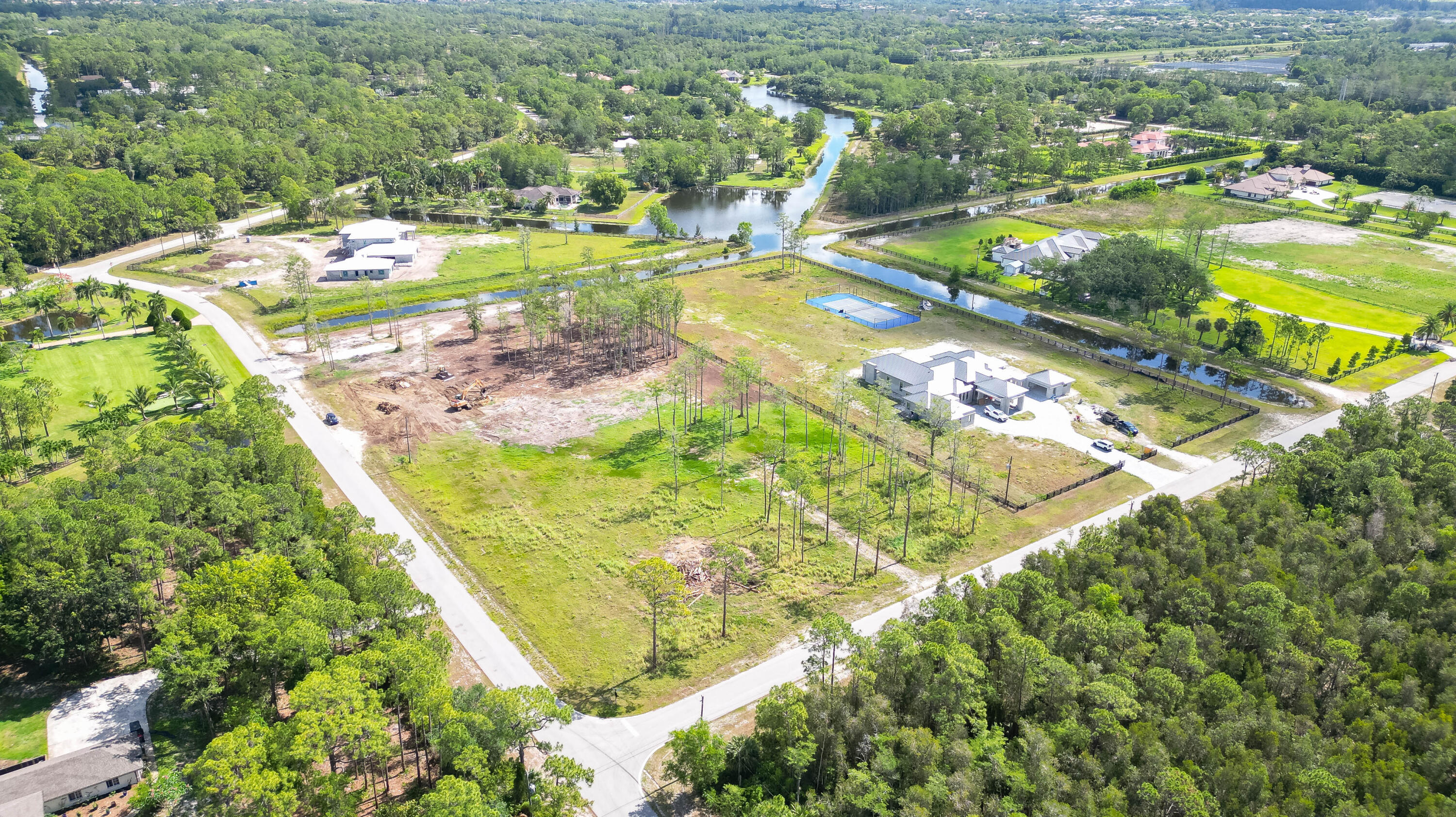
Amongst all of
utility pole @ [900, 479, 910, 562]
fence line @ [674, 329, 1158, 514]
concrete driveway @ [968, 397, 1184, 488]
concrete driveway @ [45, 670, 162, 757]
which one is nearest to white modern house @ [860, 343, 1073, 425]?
concrete driveway @ [968, 397, 1184, 488]

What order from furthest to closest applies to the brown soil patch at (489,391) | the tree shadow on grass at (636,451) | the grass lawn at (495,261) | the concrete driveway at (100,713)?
the grass lawn at (495,261)
the brown soil patch at (489,391)
the tree shadow on grass at (636,451)
the concrete driveway at (100,713)

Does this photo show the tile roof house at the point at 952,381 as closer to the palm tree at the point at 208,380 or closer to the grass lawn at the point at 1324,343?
the grass lawn at the point at 1324,343

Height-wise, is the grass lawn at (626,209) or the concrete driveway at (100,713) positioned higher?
the grass lawn at (626,209)

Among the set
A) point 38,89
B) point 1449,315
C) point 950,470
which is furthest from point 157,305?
point 38,89

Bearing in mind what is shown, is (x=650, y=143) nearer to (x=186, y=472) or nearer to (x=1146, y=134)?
(x=1146, y=134)

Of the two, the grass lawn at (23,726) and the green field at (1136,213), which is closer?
the grass lawn at (23,726)

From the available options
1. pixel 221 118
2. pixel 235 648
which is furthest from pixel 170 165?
pixel 235 648

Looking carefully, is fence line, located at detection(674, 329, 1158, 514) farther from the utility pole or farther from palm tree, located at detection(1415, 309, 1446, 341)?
palm tree, located at detection(1415, 309, 1446, 341)

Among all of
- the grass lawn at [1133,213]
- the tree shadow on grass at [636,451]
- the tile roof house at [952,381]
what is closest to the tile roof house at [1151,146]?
A: the grass lawn at [1133,213]
